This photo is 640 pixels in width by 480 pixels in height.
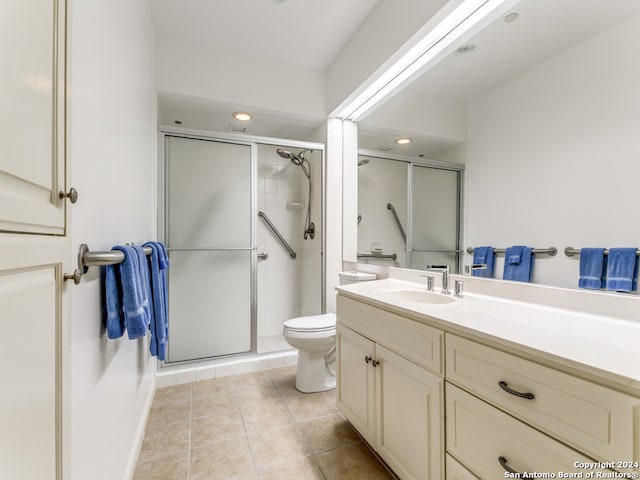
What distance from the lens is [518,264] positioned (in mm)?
1350

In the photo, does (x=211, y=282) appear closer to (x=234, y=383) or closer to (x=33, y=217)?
(x=234, y=383)

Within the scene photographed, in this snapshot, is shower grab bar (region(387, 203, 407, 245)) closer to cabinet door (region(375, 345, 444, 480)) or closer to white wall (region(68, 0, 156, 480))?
cabinet door (region(375, 345, 444, 480))

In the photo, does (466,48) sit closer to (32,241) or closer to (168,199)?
(32,241)

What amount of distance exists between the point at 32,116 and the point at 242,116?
2255mm

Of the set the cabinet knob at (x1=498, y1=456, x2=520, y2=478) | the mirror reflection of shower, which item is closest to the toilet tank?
the mirror reflection of shower

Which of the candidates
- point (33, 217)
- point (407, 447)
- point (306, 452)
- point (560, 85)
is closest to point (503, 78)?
point (560, 85)

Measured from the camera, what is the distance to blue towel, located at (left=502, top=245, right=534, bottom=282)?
51.5 inches

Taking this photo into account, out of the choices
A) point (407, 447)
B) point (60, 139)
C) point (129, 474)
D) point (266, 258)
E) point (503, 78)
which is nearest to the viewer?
point (60, 139)

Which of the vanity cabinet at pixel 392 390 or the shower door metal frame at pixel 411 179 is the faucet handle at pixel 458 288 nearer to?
the shower door metal frame at pixel 411 179

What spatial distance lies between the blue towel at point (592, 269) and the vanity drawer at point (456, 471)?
782 mm

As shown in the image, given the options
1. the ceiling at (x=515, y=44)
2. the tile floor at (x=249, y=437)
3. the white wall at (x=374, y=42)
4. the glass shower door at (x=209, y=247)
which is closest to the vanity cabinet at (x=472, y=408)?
the tile floor at (x=249, y=437)

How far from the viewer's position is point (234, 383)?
7.47 ft

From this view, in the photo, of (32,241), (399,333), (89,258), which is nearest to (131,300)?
(89,258)

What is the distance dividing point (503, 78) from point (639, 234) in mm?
896
